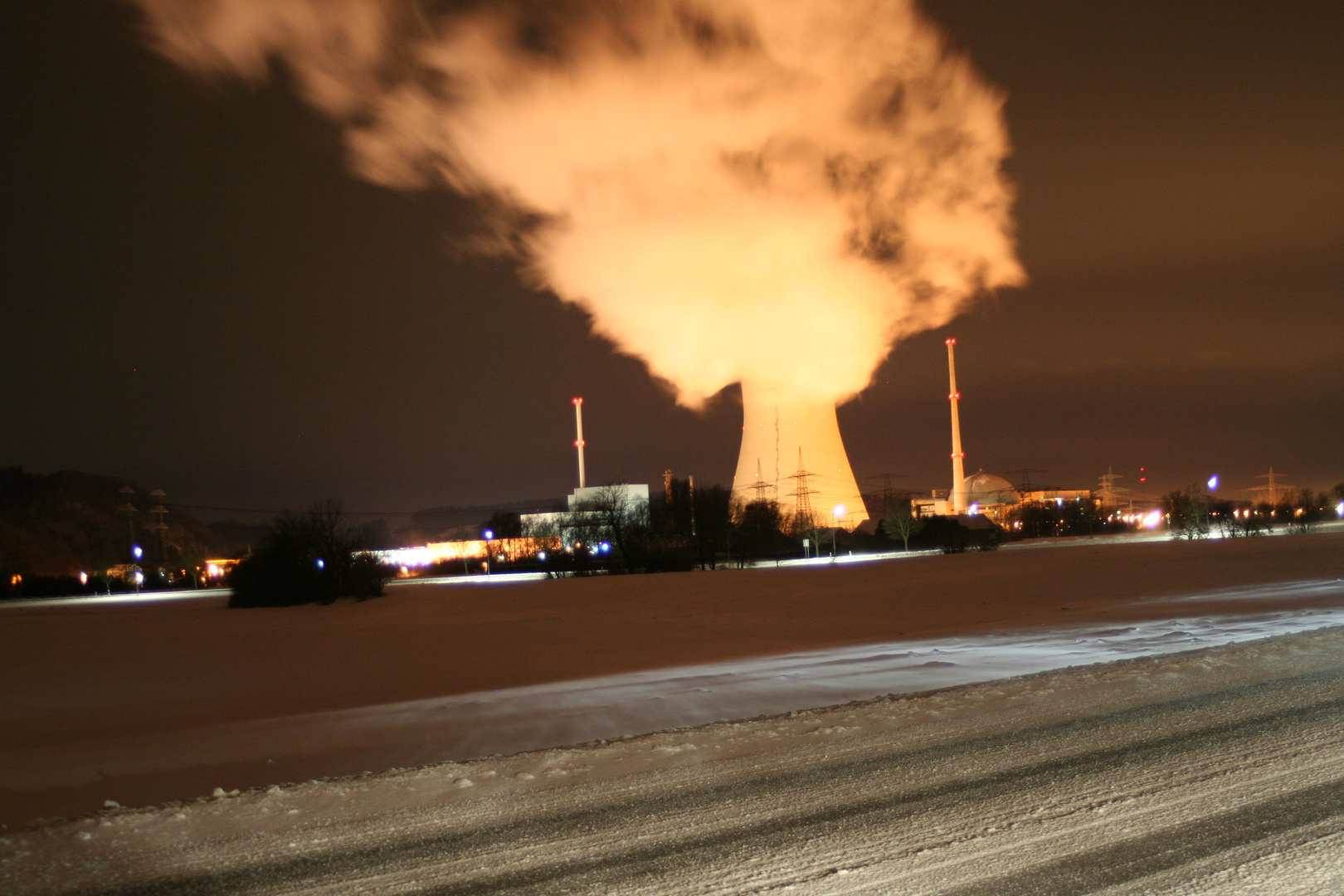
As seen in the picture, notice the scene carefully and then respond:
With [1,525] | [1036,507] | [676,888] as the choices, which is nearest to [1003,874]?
[676,888]

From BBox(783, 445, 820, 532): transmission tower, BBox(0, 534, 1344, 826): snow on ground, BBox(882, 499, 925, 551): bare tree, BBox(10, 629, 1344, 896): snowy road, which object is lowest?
BBox(0, 534, 1344, 826): snow on ground

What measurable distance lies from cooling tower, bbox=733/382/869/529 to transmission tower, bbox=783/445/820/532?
0.60ft

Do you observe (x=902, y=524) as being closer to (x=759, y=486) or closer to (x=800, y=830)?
(x=759, y=486)

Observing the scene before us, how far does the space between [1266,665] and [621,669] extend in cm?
617

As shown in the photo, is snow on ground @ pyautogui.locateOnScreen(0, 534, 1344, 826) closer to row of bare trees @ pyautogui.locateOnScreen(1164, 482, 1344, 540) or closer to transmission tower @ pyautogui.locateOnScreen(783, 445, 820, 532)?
row of bare trees @ pyautogui.locateOnScreen(1164, 482, 1344, 540)

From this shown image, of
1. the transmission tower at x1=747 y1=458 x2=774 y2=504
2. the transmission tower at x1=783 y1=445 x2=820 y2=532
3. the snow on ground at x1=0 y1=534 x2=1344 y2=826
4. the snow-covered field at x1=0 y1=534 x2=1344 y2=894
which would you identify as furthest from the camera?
the transmission tower at x1=747 y1=458 x2=774 y2=504

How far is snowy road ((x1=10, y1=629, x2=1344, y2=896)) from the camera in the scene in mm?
3398

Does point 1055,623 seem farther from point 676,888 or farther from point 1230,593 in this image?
point 676,888

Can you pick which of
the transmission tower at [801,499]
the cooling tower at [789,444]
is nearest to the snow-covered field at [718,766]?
the cooling tower at [789,444]

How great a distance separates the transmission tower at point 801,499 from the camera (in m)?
52.5

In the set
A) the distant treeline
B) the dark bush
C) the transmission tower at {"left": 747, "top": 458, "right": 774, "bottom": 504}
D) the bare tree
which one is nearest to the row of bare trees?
the bare tree

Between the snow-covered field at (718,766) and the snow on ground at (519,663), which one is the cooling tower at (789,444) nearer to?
the snow on ground at (519,663)

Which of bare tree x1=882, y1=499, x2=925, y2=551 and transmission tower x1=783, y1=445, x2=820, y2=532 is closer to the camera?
transmission tower x1=783, y1=445, x2=820, y2=532

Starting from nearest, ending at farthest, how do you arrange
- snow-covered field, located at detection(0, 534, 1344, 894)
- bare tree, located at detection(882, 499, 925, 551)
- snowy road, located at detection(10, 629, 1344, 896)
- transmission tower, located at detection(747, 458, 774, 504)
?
1. snowy road, located at detection(10, 629, 1344, 896)
2. snow-covered field, located at detection(0, 534, 1344, 894)
3. transmission tower, located at detection(747, 458, 774, 504)
4. bare tree, located at detection(882, 499, 925, 551)
